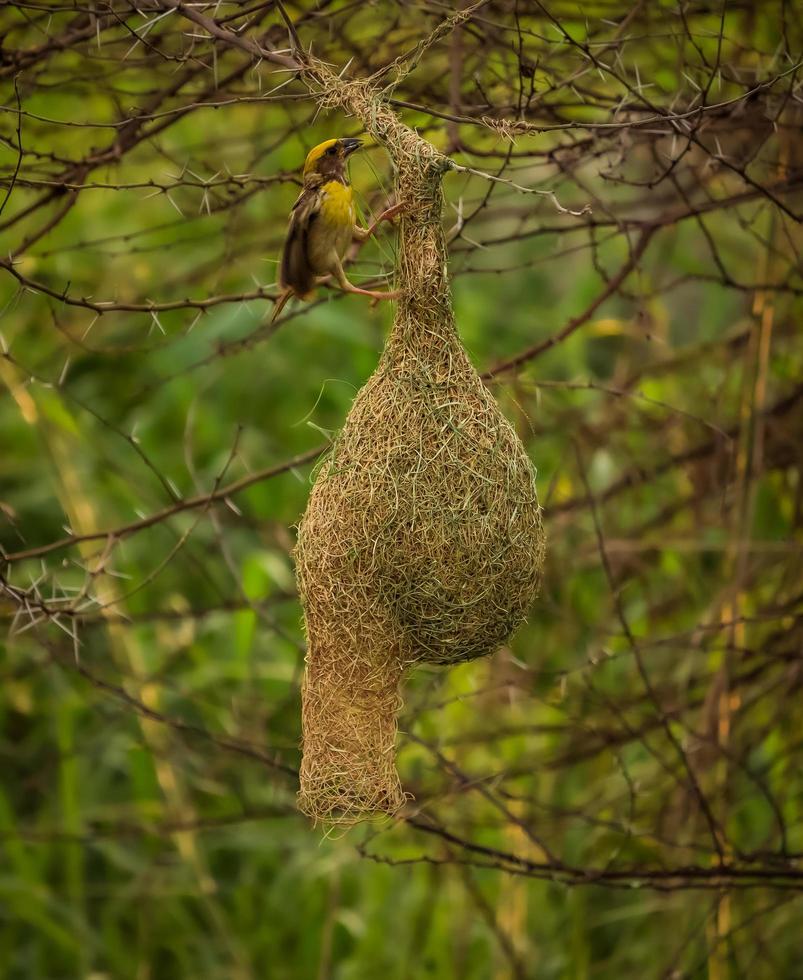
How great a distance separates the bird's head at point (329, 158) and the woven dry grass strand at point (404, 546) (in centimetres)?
28

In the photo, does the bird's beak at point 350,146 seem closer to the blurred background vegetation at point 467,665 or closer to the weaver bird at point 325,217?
the weaver bird at point 325,217

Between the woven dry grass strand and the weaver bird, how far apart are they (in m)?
0.19

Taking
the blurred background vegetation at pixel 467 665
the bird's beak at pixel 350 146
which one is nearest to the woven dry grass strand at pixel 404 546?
the bird's beak at pixel 350 146

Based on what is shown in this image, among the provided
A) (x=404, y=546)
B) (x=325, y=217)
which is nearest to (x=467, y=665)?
(x=404, y=546)

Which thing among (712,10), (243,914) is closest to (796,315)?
(712,10)

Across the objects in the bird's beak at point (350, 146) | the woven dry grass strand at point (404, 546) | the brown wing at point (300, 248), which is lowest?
the woven dry grass strand at point (404, 546)

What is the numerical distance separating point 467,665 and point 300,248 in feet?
7.84

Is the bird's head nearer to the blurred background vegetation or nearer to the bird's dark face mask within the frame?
the bird's dark face mask

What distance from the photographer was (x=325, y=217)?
236cm

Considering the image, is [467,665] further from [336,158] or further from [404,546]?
[336,158]

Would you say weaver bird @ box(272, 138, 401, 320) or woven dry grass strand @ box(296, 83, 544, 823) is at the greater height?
weaver bird @ box(272, 138, 401, 320)

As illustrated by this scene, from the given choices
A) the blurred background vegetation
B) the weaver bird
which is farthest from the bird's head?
the blurred background vegetation

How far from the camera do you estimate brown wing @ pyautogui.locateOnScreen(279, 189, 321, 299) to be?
237 centimetres

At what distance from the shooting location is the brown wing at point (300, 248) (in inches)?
93.3
